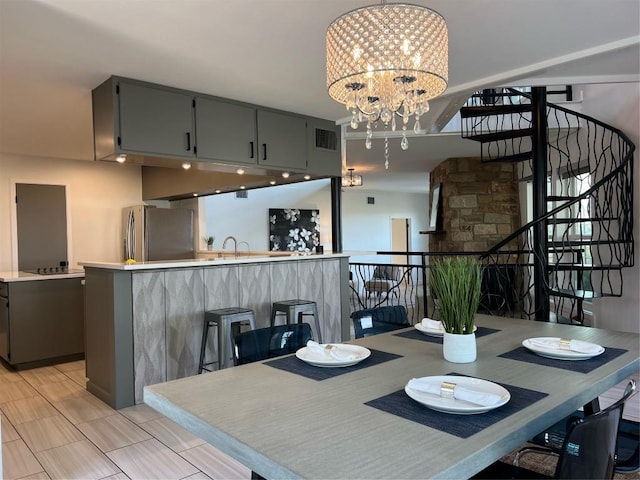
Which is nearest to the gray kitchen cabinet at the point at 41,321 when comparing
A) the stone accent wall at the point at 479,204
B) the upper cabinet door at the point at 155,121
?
the upper cabinet door at the point at 155,121

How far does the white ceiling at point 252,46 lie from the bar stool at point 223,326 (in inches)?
70.2

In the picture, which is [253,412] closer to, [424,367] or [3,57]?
[424,367]

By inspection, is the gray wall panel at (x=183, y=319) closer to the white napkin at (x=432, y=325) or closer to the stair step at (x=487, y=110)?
the white napkin at (x=432, y=325)

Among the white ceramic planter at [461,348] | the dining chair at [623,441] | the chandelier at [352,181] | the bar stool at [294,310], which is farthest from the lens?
the chandelier at [352,181]

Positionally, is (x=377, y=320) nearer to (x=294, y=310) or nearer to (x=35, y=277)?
(x=294, y=310)

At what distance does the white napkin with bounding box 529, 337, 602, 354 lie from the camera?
1.81m

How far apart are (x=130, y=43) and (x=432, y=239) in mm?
7260

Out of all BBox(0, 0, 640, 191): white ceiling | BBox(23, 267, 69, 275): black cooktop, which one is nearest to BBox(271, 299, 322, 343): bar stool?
BBox(0, 0, 640, 191): white ceiling

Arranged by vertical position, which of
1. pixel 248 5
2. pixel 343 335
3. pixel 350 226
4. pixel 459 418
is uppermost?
pixel 248 5

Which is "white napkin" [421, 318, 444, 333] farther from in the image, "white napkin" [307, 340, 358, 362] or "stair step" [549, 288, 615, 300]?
"stair step" [549, 288, 615, 300]

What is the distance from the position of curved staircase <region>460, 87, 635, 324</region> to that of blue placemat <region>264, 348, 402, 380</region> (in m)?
2.95

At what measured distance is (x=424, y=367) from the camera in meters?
1.71

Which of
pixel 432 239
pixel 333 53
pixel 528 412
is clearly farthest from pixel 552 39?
pixel 432 239

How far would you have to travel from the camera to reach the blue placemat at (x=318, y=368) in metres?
1.65
